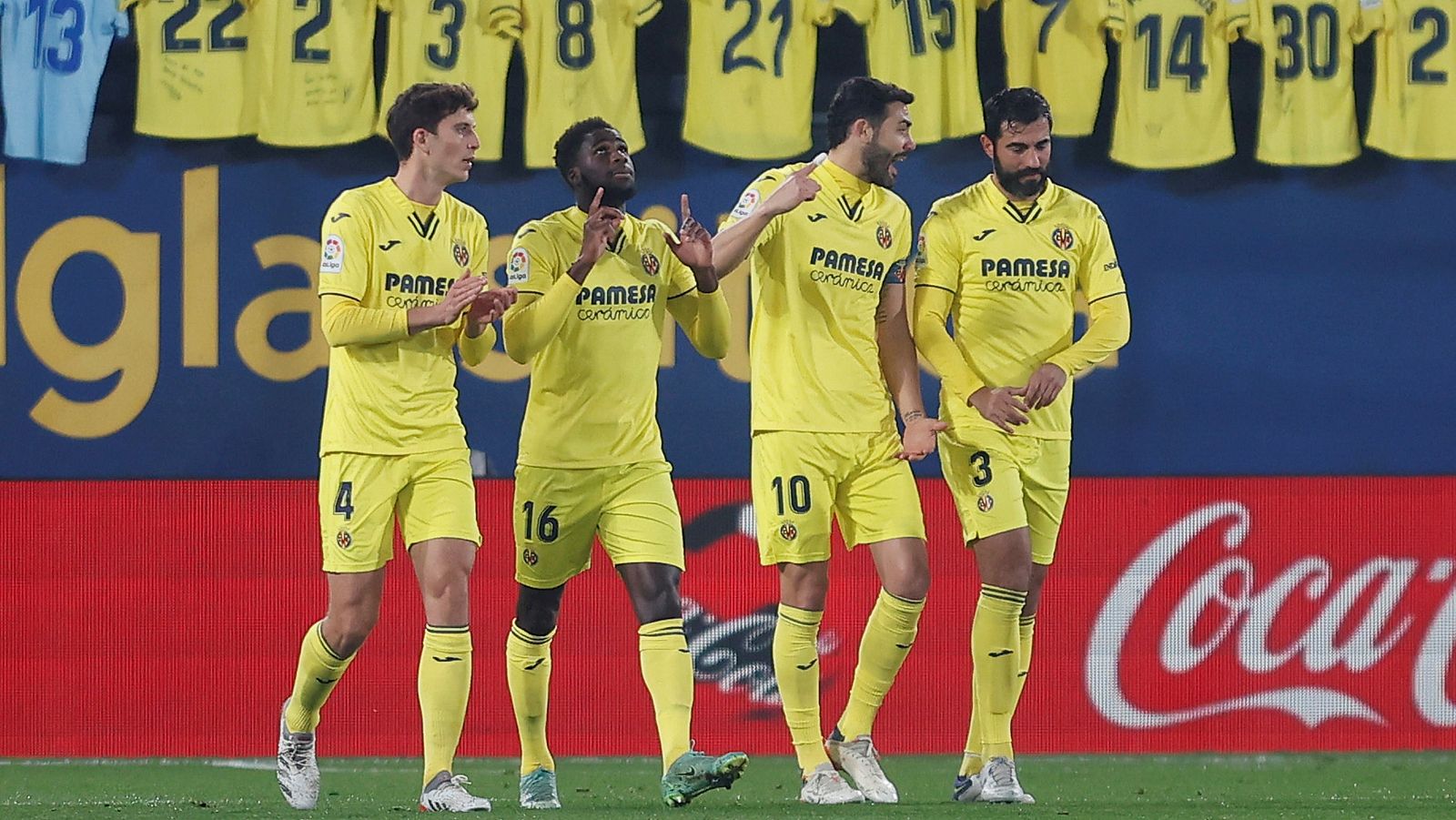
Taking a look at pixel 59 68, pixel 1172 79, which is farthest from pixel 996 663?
pixel 59 68

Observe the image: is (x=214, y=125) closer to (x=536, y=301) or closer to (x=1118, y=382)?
(x=536, y=301)

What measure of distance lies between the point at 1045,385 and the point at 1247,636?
2.71m

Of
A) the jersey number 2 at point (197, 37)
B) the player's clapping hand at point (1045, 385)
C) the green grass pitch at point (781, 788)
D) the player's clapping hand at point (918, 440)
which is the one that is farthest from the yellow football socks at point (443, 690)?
the jersey number 2 at point (197, 37)

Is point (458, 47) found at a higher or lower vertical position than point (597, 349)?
higher

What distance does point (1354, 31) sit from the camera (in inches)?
342

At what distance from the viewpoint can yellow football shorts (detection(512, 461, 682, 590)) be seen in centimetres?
612

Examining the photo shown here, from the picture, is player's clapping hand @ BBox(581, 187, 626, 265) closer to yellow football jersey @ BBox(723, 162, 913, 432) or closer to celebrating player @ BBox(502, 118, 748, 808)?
celebrating player @ BBox(502, 118, 748, 808)

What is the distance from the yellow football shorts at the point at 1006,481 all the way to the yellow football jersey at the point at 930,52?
224 centimetres

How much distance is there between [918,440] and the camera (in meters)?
6.35

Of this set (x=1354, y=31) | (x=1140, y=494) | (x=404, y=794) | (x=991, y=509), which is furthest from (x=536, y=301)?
(x=1354, y=31)

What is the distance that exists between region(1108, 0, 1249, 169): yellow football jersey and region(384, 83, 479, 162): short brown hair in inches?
129

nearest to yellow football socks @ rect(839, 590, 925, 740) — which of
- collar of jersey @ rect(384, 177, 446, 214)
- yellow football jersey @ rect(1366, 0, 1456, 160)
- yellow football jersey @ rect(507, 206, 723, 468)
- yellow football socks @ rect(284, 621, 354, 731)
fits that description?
yellow football jersey @ rect(507, 206, 723, 468)

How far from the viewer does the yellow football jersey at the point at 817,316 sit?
6.35 m

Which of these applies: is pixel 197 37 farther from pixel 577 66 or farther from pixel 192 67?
pixel 577 66
